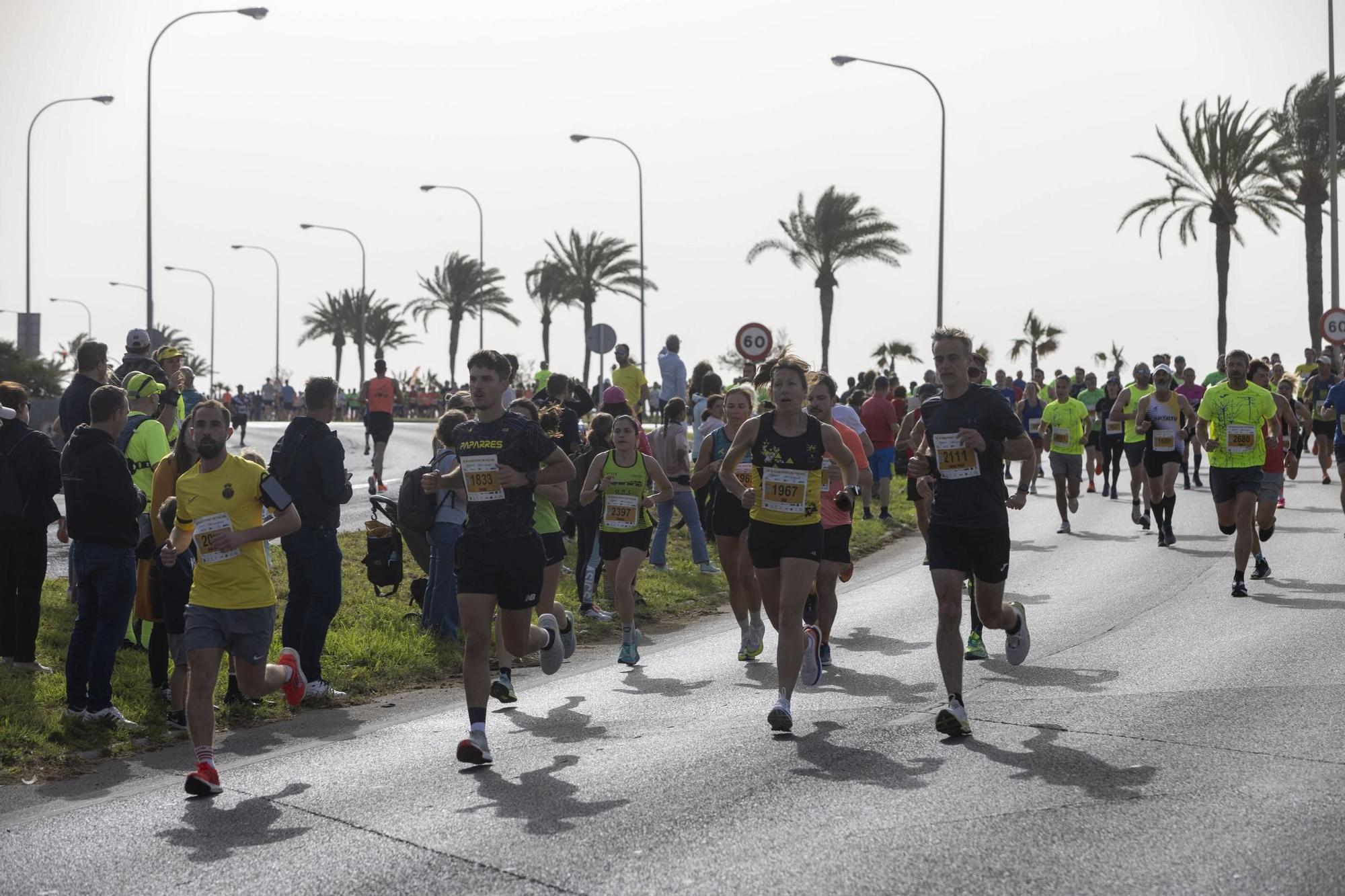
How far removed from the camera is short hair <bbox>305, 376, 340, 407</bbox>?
9.02 metres

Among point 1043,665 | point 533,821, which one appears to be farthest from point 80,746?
point 1043,665

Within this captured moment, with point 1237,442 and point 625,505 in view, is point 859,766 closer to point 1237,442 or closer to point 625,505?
point 625,505

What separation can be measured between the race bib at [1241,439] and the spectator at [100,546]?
370 inches

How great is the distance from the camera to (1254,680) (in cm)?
895

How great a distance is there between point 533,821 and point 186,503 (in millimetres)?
2375

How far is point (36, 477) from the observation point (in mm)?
9438

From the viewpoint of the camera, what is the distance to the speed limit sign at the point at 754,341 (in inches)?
949

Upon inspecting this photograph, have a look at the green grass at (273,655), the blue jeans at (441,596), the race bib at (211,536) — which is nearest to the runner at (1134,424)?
the green grass at (273,655)

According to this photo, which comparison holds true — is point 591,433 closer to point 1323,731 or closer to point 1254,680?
point 1254,680

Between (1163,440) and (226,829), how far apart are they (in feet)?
43.7

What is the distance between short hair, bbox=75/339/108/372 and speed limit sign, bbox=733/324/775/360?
1428 centimetres

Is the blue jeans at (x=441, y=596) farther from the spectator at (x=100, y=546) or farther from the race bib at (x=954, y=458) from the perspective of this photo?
the race bib at (x=954, y=458)

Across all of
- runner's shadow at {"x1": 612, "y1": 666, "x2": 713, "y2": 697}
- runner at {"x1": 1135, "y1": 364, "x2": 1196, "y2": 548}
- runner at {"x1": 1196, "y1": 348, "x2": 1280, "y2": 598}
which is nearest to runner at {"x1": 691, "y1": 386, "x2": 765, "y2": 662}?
runner's shadow at {"x1": 612, "y1": 666, "x2": 713, "y2": 697}

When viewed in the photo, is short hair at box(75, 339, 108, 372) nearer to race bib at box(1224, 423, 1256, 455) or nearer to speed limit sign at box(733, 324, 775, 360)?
race bib at box(1224, 423, 1256, 455)
